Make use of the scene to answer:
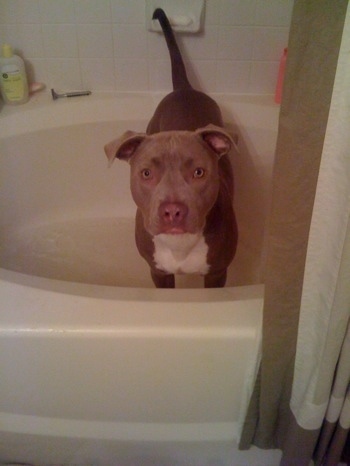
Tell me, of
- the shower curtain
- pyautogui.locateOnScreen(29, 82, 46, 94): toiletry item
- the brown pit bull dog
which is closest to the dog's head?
the brown pit bull dog

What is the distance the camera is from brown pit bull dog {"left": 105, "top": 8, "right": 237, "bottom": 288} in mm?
1056

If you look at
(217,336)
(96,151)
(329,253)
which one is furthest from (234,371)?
(96,151)

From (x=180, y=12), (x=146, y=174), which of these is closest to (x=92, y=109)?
(x=180, y=12)

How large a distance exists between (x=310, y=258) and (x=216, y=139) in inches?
21.8

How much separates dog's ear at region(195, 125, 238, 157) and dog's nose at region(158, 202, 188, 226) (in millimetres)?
225

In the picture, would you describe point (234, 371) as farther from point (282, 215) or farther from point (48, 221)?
point (48, 221)

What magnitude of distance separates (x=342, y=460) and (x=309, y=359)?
17.3 inches

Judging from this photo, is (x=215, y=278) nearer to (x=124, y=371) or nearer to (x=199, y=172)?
(x=199, y=172)

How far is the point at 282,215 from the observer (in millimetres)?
728

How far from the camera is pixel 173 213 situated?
1022mm

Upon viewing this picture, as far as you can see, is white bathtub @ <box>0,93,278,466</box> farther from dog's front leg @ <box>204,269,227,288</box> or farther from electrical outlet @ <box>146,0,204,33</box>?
electrical outlet @ <box>146,0,204,33</box>

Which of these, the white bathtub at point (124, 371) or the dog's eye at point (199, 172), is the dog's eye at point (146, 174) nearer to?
the dog's eye at point (199, 172)

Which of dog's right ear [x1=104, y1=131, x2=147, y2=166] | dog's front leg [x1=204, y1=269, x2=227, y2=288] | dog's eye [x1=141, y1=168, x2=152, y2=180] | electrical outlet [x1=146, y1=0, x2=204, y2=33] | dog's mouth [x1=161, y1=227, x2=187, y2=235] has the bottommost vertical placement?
dog's front leg [x1=204, y1=269, x2=227, y2=288]

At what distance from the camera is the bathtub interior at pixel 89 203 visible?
169 cm
